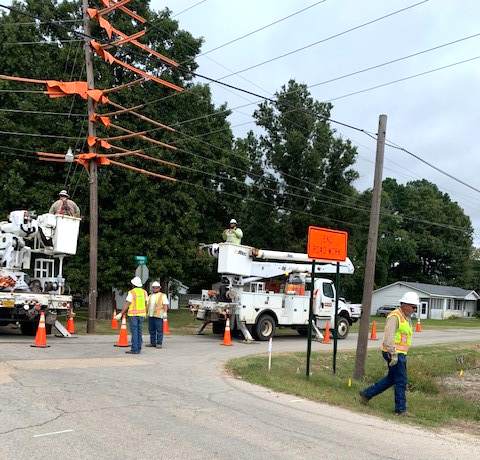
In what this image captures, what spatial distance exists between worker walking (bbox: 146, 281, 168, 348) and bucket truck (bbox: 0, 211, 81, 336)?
2767 mm

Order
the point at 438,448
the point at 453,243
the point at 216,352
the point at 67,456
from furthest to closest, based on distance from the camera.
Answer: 1. the point at 453,243
2. the point at 216,352
3. the point at 438,448
4. the point at 67,456

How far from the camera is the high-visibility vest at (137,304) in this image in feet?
44.4

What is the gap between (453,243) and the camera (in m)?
77.8

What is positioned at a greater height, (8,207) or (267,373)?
(8,207)

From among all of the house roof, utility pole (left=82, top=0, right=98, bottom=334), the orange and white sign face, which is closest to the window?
utility pole (left=82, top=0, right=98, bottom=334)

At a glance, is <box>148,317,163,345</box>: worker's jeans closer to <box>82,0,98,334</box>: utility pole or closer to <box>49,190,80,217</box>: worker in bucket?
<box>49,190,80,217</box>: worker in bucket

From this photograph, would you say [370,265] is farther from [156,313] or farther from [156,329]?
[156,329]

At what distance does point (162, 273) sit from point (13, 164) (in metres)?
8.34

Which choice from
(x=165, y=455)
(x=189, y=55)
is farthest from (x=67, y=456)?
(x=189, y=55)

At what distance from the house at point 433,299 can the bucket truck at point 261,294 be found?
4463 centimetres

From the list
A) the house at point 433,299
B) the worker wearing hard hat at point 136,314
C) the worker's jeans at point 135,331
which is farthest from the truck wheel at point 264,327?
the house at point 433,299

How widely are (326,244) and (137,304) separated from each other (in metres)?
5.06

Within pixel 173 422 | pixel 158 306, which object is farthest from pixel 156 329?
pixel 173 422

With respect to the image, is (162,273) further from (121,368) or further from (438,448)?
(438,448)
